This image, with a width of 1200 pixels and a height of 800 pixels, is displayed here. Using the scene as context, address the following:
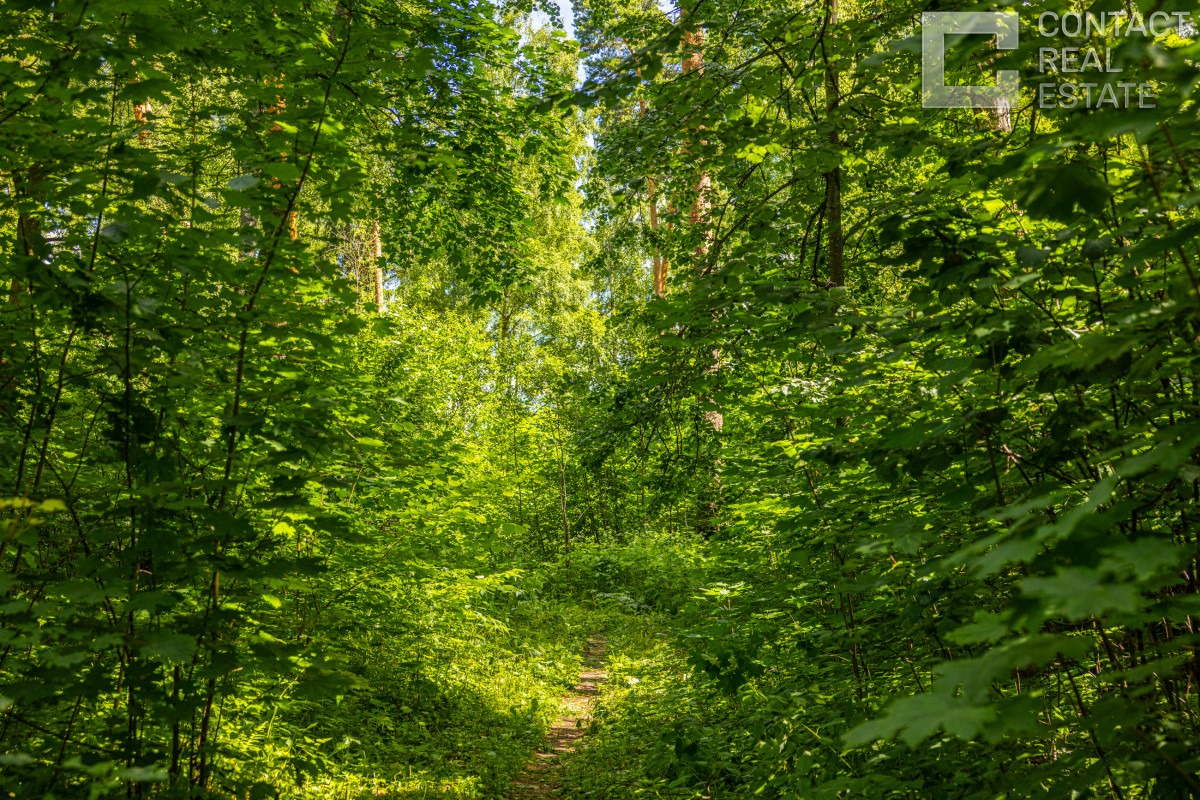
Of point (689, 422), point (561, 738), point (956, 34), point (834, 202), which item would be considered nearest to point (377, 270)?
point (689, 422)

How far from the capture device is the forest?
5.32ft

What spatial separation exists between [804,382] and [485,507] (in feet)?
11.9

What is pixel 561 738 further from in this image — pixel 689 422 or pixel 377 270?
pixel 377 270

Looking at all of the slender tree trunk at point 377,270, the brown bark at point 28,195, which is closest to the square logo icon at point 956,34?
the brown bark at point 28,195

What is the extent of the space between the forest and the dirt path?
0.05 m

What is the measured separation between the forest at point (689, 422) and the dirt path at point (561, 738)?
49 millimetres

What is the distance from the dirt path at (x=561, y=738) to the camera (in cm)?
520

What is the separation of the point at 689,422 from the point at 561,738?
3380 millimetres

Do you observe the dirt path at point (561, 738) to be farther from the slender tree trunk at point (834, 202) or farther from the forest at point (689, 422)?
the slender tree trunk at point (834, 202)

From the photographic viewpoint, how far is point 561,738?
21.3ft

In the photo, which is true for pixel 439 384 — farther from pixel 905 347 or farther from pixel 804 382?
pixel 905 347

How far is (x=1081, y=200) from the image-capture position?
1397mm

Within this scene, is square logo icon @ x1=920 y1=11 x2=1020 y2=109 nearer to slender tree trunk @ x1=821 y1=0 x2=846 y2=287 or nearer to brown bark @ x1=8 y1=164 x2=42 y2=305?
slender tree trunk @ x1=821 y1=0 x2=846 y2=287

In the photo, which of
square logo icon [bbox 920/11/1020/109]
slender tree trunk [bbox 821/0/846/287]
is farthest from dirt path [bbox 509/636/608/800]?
square logo icon [bbox 920/11/1020/109]
